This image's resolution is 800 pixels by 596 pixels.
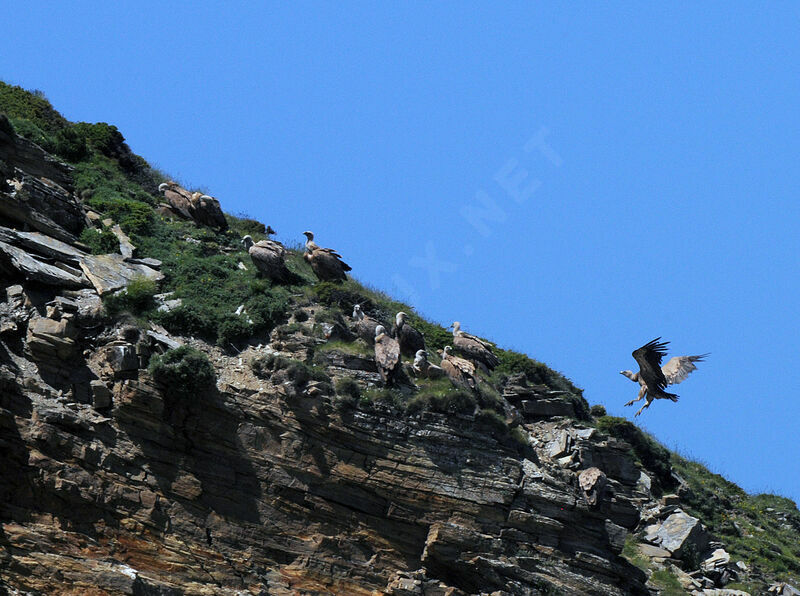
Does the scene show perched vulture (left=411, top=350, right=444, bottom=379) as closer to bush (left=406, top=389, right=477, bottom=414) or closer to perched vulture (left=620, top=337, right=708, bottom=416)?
bush (left=406, top=389, right=477, bottom=414)

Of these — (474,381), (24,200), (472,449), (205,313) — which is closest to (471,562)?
(472,449)

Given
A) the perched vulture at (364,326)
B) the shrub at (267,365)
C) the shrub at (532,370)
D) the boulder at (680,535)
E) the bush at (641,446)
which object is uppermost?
the shrub at (532,370)

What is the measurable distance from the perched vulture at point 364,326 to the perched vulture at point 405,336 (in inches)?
25.0

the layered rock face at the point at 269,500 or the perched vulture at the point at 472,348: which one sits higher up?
the perched vulture at the point at 472,348

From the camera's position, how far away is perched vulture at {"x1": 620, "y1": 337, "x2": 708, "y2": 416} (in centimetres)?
2909

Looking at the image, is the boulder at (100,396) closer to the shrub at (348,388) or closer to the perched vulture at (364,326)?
the shrub at (348,388)

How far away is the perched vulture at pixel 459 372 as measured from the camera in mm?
25609

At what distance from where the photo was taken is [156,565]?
20500 millimetres

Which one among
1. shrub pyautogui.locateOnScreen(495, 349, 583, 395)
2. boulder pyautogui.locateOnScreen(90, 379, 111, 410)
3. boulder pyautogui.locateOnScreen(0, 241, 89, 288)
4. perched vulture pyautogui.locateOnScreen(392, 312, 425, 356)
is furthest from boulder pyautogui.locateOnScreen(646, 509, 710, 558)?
boulder pyautogui.locateOnScreen(0, 241, 89, 288)

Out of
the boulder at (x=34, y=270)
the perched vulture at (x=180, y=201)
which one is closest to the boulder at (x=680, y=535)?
the boulder at (x=34, y=270)

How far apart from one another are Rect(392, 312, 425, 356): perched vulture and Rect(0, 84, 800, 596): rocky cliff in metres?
1.32

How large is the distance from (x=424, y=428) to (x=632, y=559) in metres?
7.82

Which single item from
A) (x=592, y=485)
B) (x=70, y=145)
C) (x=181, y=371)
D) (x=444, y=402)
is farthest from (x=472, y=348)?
(x=70, y=145)

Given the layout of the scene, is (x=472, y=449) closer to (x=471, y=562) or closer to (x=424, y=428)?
(x=424, y=428)
